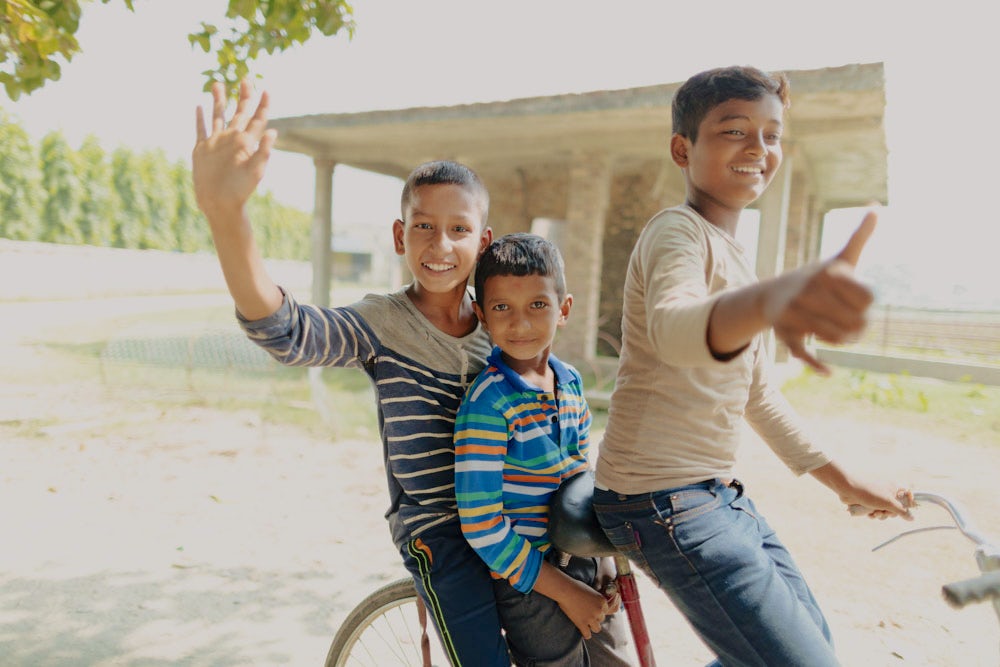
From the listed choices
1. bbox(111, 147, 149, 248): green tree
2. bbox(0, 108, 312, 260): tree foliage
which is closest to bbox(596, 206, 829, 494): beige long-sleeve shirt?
bbox(0, 108, 312, 260): tree foliage

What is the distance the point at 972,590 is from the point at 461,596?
102 centimetres

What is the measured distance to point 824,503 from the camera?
5133mm

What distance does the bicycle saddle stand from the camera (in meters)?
1.52

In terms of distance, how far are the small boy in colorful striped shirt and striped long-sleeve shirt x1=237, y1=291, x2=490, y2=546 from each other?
0.32ft

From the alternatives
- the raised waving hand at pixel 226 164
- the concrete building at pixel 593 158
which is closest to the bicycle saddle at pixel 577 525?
the raised waving hand at pixel 226 164

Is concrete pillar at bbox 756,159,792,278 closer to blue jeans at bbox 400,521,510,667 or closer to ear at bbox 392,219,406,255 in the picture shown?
ear at bbox 392,219,406,255

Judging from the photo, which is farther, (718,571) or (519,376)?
(519,376)

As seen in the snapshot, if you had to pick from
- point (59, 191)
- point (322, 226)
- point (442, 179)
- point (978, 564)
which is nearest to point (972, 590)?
point (978, 564)

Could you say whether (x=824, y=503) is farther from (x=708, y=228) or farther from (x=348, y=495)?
(x=708, y=228)

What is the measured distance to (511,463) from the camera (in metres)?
1.60

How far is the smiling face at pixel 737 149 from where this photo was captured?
1.36 m

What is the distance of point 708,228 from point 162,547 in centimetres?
405

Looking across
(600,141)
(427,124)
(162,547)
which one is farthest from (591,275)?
(162,547)

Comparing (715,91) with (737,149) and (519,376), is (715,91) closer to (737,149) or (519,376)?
(737,149)
